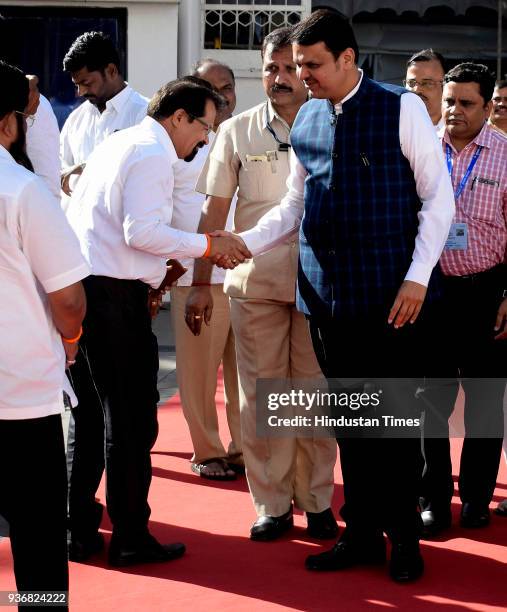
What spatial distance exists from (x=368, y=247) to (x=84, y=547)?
168 cm

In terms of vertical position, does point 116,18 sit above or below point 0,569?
above

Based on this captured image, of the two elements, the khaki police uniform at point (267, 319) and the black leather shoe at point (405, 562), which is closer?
the black leather shoe at point (405, 562)

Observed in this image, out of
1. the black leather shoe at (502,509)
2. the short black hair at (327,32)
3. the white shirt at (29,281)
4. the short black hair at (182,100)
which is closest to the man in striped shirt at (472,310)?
the black leather shoe at (502,509)

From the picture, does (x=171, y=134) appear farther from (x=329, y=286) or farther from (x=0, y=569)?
(x=0, y=569)

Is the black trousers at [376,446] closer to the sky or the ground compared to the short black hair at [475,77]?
closer to the ground

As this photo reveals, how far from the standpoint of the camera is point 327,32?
4391mm

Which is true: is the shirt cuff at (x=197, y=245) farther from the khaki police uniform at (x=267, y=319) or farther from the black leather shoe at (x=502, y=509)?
the black leather shoe at (x=502, y=509)

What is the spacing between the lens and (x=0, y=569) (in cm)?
464

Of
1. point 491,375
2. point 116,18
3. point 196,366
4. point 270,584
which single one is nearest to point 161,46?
point 116,18

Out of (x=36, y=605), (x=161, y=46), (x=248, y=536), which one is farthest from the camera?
(x=161, y=46)

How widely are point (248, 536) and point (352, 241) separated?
1.45 meters

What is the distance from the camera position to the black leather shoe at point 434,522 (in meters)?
5.09

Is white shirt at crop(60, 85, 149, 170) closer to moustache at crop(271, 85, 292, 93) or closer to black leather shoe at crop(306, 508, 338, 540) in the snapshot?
moustache at crop(271, 85, 292, 93)

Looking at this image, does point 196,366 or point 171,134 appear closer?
point 171,134
